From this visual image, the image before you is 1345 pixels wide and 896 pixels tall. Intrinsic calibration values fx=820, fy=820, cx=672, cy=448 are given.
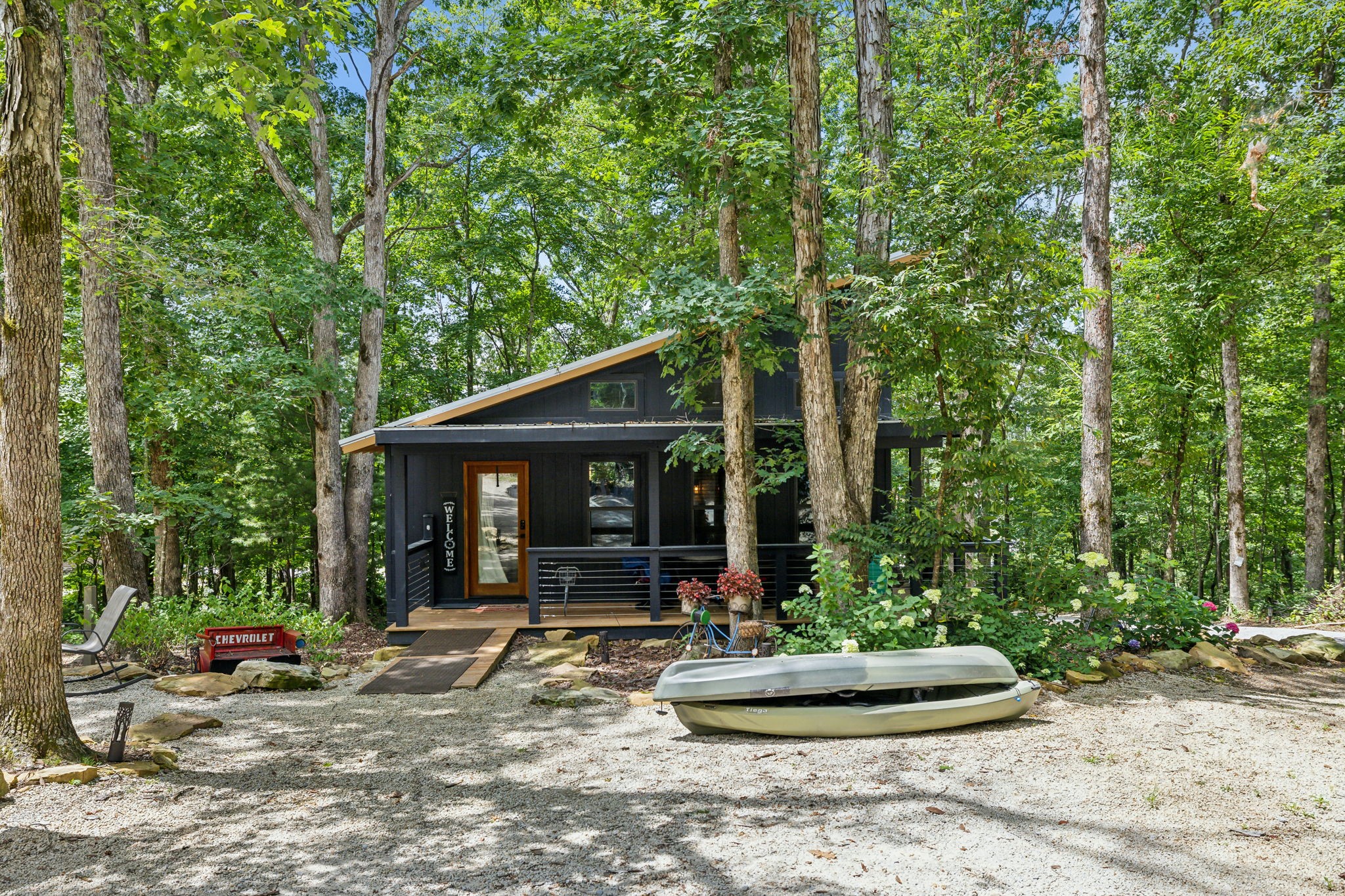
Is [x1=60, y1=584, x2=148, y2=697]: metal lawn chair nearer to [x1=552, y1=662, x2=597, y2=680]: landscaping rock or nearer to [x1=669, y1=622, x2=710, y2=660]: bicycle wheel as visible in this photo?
[x1=552, y1=662, x2=597, y2=680]: landscaping rock

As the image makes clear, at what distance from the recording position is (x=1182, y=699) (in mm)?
6832

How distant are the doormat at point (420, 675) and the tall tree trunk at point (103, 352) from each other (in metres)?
3.94

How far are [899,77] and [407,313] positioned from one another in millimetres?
12842

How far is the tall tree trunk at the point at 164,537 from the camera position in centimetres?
1448

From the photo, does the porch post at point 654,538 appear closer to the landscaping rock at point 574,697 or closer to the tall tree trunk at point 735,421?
the tall tree trunk at point 735,421

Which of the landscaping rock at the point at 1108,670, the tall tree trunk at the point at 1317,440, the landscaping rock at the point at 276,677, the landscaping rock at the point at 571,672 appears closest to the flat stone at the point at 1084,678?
the landscaping rock at the point at 1108,670

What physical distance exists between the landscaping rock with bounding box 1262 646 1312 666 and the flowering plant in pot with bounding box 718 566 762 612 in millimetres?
5426

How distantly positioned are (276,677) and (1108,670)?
7.82 m

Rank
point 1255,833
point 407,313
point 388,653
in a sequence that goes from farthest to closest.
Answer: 1. point 407,313
2. point 388,653
3. point 1255,833

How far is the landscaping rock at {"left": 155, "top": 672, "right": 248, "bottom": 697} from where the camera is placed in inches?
293

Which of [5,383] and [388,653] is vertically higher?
[5,383]

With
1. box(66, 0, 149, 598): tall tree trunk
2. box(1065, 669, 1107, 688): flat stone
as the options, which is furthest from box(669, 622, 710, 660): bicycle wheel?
box(66, 0, 149, 598): tall tree trunk

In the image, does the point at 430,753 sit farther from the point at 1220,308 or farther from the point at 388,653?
the point at 1220,308

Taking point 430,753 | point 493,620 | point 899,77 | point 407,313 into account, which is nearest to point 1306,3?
point 899,77
